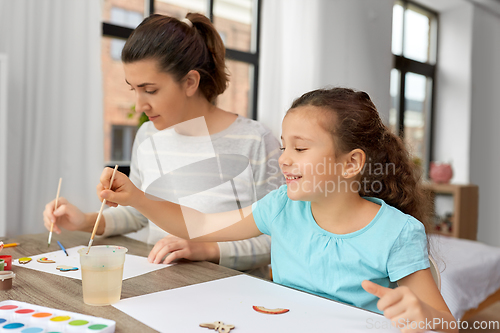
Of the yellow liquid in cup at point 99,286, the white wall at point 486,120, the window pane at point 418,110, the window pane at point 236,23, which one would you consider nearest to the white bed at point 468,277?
the yellow liquid in cup at point 99,286

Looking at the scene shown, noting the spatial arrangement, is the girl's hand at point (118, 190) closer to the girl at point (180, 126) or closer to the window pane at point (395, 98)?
the girl at point (180, 126)

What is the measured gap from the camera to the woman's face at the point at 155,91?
1164 millimetres

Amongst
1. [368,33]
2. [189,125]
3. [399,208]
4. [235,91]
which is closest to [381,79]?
[368,33]

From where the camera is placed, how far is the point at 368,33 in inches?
133

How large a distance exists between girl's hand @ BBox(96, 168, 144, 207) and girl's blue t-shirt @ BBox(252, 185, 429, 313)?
333mm

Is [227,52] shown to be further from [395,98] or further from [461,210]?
[461,210]

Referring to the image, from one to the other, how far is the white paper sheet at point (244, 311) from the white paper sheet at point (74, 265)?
15 cm

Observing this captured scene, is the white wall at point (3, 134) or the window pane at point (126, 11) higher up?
the window pane at point (126, 11)

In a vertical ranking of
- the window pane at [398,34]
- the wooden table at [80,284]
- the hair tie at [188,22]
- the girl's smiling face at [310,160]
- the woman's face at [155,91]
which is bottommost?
the wooden table at [80,284]

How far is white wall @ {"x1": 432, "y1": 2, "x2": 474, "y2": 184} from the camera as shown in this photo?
4.31 meters

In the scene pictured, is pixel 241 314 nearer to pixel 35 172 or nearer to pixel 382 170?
pixel 382 170

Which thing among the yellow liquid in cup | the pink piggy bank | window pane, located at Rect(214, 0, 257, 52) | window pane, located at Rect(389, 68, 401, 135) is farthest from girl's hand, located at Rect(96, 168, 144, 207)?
window pane, located at Rect(389, 68, 401, 135)

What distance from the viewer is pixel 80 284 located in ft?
2.58

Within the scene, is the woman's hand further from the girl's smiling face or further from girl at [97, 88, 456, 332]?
the girl's smiling face
